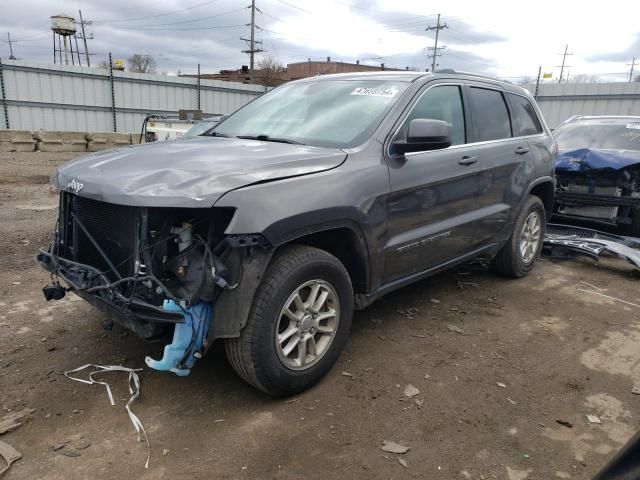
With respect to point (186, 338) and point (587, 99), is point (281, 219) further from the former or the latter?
point (587, 99)

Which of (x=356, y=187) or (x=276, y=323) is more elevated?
(x=356, y=187)

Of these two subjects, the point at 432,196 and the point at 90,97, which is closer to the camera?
the point at 432,196

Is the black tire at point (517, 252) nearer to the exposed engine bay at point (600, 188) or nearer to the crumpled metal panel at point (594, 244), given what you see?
the crumpled metal panel at point (594, 244)

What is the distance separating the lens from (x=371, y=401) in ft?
9.86

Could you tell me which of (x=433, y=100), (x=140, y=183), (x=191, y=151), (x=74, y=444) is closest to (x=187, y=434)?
(x=74, y=444)

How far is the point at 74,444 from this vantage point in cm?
258

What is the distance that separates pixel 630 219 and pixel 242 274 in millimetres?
5984

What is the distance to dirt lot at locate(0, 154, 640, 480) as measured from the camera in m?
2.49

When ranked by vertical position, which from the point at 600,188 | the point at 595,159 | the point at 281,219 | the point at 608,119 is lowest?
the point at 600,188

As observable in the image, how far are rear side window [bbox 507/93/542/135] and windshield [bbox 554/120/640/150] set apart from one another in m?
2.62

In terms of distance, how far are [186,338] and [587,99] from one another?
79.2 feet

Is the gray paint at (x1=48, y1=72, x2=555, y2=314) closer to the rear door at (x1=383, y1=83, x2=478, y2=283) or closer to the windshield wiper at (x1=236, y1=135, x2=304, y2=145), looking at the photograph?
the rear door at (x1=383, y1=83, x2=478, y2=283)

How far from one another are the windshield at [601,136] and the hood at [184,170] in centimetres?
576

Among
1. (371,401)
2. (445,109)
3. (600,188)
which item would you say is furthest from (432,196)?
(600,188)
